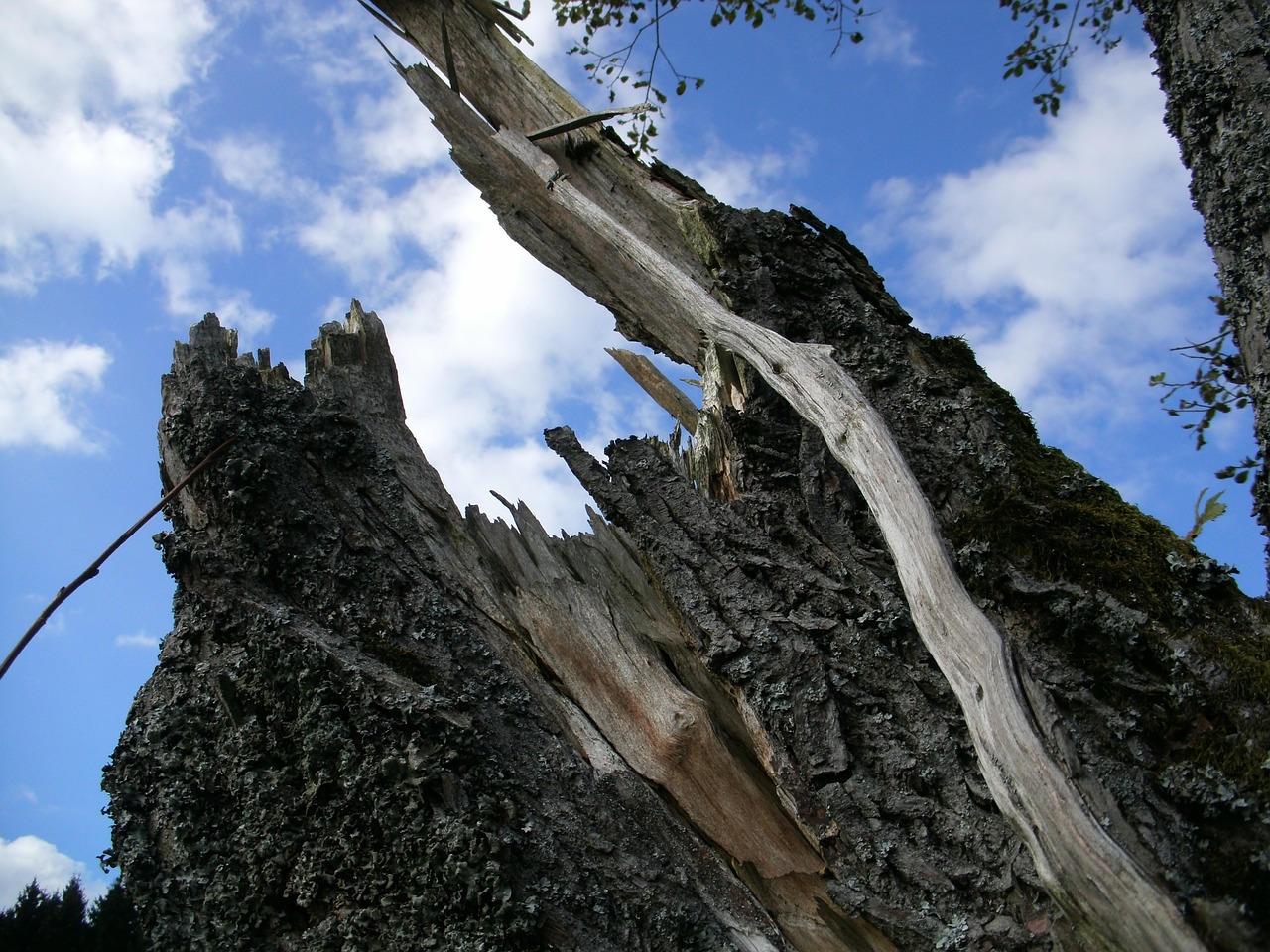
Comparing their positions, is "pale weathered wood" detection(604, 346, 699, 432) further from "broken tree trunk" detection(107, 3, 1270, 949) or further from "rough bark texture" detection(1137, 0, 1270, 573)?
"rough bark texture" detection(1137, 0, 1270, 573)

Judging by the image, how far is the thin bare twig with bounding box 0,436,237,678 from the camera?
230cm

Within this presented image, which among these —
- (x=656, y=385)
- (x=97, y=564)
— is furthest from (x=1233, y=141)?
(x=97, y=564)

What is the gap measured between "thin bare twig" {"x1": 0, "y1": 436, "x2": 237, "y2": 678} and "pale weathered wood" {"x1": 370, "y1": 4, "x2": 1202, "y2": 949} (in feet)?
6.13

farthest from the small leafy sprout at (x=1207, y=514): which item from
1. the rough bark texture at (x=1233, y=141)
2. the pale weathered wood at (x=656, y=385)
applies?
the pale weathered wood at (x=656, y=385)

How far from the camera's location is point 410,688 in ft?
8.91

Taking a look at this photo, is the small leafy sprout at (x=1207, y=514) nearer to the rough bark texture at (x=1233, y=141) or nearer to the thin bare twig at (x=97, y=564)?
the rough bark texture at (x=1233, y=141)

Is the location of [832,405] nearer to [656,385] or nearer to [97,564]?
[97,564]

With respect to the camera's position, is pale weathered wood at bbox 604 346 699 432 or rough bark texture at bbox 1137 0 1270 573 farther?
pale weathered wood at bbox 604 346 699 432

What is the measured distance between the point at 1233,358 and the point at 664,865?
9.68 ft

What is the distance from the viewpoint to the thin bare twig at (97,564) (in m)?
2.30

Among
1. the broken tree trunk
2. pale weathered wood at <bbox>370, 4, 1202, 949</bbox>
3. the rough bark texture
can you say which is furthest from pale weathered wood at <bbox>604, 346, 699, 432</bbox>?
the rough bark texture

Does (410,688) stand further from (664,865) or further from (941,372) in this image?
(941,372)

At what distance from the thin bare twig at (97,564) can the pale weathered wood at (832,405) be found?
187cm

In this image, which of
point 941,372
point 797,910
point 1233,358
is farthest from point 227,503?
point 1233,358
